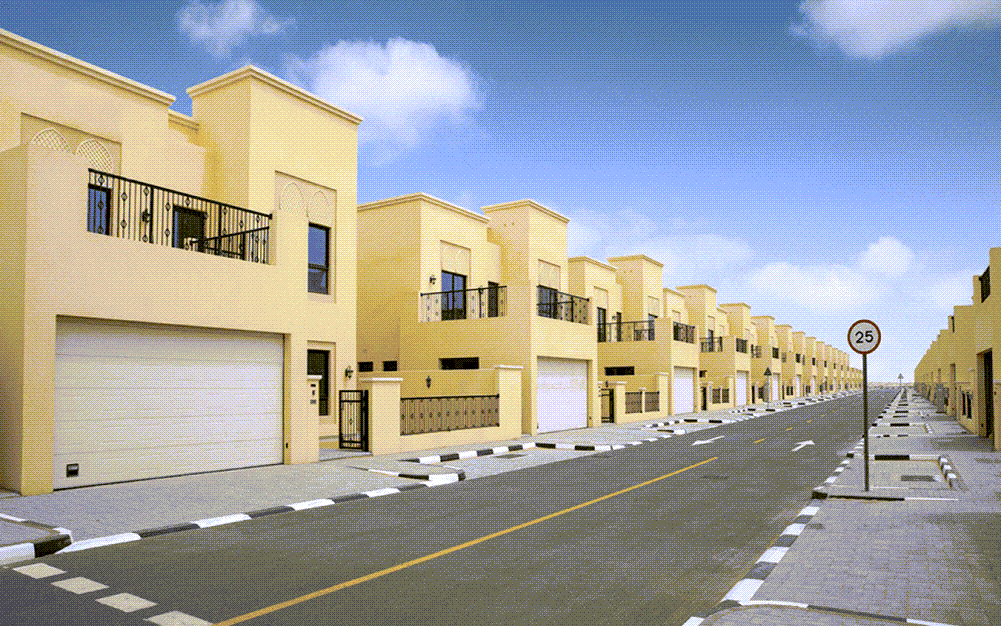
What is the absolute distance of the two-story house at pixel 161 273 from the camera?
37.7ft

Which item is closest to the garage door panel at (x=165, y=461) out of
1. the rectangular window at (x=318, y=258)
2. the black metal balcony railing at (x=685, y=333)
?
the rectangular window at (x=318, y=258)

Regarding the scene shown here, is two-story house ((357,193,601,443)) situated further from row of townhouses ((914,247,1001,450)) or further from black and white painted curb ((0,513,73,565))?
black and white painted curb ((0,513,73,565))

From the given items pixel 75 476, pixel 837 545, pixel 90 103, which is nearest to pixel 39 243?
pixel 75 476

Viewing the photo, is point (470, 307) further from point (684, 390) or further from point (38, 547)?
point (38, 547)

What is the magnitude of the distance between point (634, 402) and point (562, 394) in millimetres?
8547

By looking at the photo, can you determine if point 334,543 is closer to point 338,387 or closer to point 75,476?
point 75,476

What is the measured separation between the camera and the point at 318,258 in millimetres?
21234

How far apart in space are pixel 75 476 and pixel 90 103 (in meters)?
9.21

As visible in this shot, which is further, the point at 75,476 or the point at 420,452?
the point at 420,452

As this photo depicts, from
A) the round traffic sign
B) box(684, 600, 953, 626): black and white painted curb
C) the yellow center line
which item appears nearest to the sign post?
the round traffic sign

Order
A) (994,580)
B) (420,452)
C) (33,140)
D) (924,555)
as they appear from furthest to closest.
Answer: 1. (420,452)
2. (33,140)
3. (924,555)
4. (994,580)

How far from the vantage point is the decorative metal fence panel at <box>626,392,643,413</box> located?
3409 centimetres

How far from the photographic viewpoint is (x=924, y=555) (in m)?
7.48

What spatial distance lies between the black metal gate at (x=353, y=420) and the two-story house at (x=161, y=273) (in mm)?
1578
